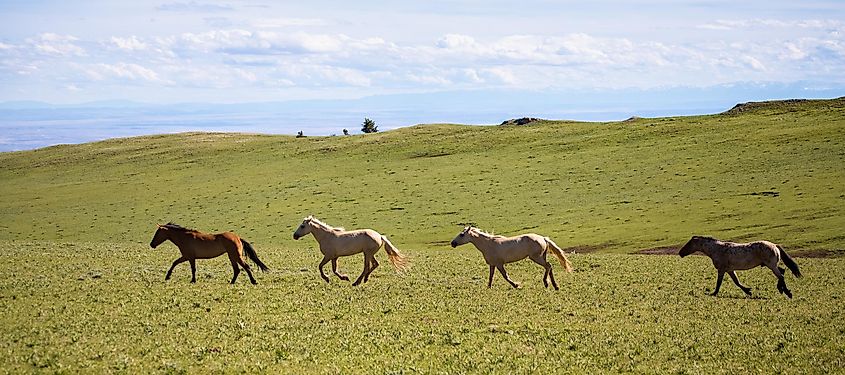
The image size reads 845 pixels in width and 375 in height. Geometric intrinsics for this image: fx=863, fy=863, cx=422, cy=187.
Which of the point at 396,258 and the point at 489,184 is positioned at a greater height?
the point at 396,258

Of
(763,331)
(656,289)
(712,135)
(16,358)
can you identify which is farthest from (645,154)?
(16,358)

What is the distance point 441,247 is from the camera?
41.4 m

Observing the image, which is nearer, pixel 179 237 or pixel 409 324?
pixel 409 324

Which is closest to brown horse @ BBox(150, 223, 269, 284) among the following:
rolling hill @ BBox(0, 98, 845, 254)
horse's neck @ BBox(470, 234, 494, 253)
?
horse's neck @ BBox(470, 234, 494, 253)

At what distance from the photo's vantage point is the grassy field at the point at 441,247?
14.6m

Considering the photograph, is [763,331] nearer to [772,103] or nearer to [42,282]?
[42,282]

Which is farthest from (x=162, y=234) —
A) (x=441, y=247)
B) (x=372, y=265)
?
(x=441, y=247)

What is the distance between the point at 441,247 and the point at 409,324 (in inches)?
964

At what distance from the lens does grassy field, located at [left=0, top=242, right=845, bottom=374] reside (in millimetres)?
13859

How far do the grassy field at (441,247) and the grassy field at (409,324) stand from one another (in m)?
0.07

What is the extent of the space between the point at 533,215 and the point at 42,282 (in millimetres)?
32152

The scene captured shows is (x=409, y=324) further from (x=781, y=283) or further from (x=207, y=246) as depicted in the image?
(x=781, y=283)

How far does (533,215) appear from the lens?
163 ft

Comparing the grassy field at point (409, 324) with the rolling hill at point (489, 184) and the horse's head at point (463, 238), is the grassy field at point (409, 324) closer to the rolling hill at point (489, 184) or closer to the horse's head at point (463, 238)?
the horse's head at point (463, 238)
